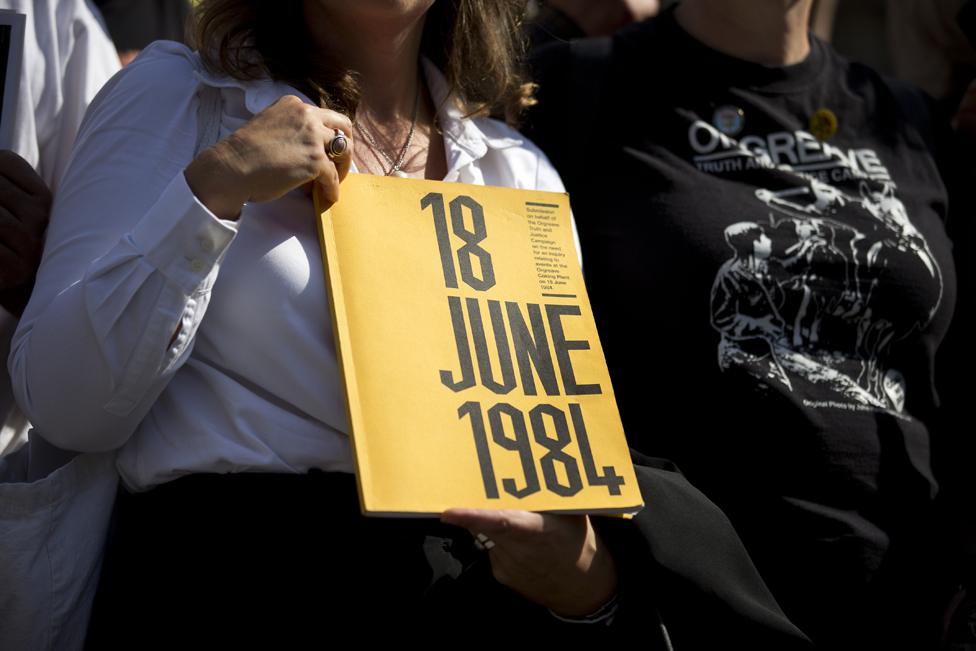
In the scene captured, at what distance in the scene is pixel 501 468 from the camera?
1.46 m

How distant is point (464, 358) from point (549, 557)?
0.30 m

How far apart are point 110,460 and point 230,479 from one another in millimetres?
207

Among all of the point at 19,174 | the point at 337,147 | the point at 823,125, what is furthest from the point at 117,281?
the point at 823,125

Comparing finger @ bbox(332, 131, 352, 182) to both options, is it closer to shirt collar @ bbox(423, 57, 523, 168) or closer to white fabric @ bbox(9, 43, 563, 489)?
white fabric @ bbox(9, 43, 563, 489)

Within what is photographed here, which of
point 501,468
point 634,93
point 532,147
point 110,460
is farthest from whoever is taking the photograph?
point 634,93

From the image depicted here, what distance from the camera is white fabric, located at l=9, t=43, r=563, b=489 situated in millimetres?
1391

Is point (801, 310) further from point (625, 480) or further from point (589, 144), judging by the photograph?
point (625, 480)

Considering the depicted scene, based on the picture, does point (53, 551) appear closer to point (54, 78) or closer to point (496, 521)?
point (496, 521)

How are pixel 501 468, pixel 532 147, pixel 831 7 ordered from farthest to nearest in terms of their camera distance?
1. pixel 831 7
2. pixel 532 147
3. pixel 501 468

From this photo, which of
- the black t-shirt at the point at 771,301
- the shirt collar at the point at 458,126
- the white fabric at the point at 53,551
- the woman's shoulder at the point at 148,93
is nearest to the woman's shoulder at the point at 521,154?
the shirt collar at the point at 458,126

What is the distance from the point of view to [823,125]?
2.28m

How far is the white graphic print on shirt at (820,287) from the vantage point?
2062 millimetres

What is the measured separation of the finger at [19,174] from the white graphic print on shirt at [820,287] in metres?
1.19

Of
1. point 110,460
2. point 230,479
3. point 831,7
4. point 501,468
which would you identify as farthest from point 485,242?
point 831,7
